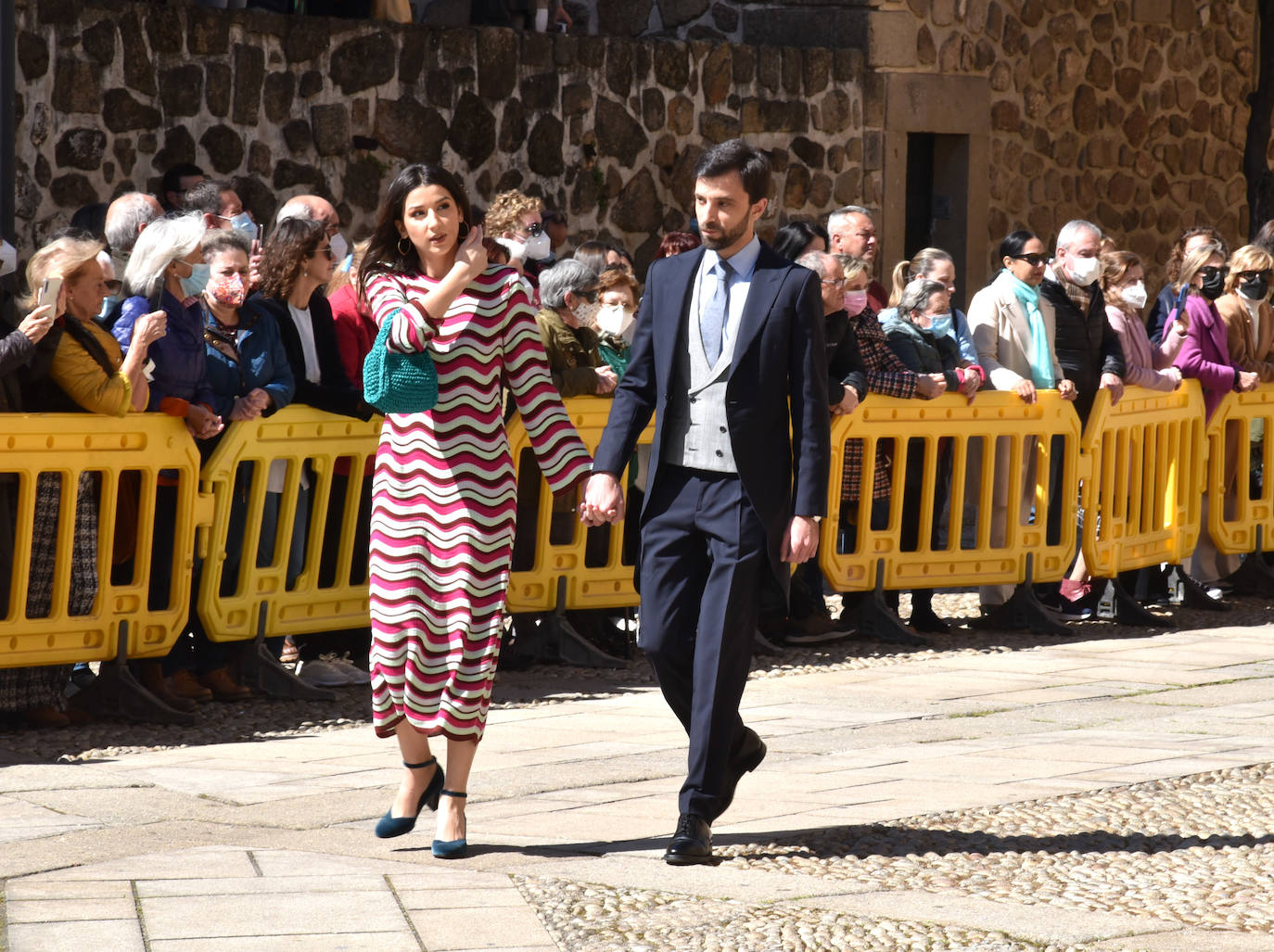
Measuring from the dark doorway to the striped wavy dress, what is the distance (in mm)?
10763

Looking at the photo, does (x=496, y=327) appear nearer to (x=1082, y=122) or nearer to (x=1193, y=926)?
(x=1193, y=926)

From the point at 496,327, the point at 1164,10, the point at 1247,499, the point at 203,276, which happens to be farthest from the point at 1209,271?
the point at 1164,10

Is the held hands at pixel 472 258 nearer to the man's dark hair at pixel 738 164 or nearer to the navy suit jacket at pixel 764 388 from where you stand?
the navy suit jacket at pixel 764 388

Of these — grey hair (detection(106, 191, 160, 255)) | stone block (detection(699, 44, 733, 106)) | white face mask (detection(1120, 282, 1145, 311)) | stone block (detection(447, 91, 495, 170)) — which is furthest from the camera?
stone block (detection(699, 44, 733, 106))

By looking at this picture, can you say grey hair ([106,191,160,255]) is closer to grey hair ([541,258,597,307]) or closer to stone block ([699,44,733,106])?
grey hair ([541,258,597,307])

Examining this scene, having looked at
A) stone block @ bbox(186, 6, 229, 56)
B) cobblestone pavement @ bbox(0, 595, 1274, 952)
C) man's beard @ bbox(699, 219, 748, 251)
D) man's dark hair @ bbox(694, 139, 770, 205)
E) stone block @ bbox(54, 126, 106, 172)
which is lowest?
cobblestone pavement @ bbox(0, 595, 1274, 952)

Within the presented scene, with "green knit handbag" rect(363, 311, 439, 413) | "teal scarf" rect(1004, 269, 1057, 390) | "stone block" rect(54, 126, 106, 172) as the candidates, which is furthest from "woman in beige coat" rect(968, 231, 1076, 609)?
"green knit handbag" rect(363, 311, 439, 413)

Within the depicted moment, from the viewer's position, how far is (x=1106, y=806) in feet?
20.4

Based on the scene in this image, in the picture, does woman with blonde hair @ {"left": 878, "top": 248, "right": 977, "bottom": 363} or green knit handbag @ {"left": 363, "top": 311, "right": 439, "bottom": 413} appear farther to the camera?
woman with blonde hair @ {"left": 878, "top": 248, "right": 977, "bottom": 363}

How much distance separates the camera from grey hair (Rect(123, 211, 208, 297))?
304 inches

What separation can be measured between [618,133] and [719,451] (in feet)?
27.5

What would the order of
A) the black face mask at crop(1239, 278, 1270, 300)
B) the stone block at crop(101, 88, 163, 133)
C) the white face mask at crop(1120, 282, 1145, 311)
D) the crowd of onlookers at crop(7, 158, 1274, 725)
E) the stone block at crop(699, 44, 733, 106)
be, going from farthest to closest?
1. the stone block at crop(699, 44, 733, 106)
2. the black face mask at crop(1239, 278, 1270, 300)
3. the stone block at crop(101, 88, 163, 133)
4. the white face mask at crop(1120, 282, 1145, 311)
5. the crowd of onlookers at crop(7, 158, 1274, 725)

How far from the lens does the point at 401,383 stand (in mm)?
5469

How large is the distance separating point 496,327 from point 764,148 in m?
9.32
